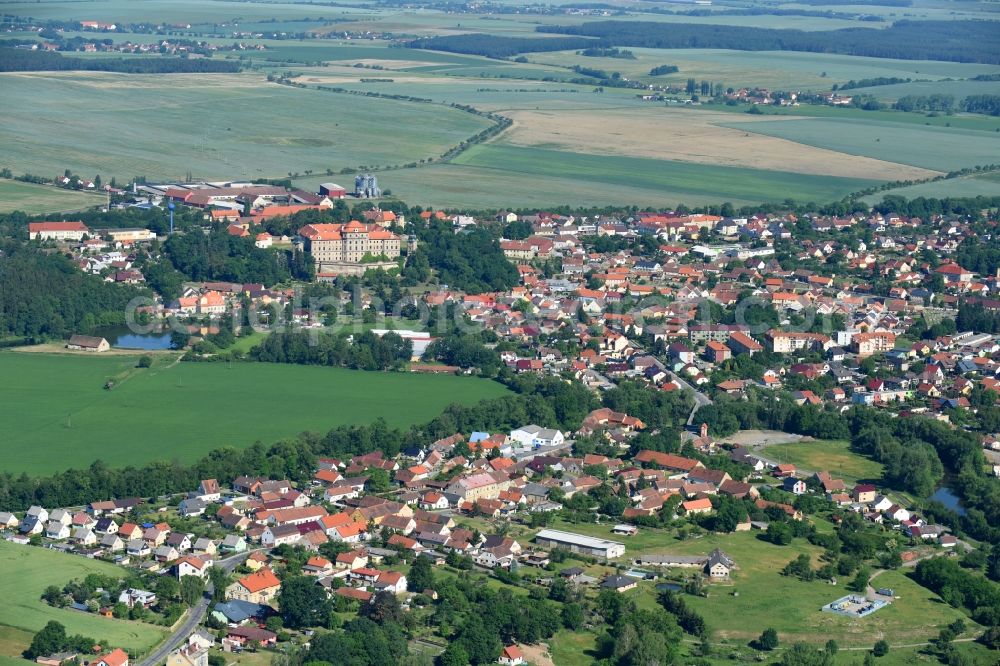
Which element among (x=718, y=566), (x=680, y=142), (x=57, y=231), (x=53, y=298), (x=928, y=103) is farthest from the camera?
(x=928, y=103)

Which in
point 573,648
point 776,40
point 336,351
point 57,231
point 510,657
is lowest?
point 336,351

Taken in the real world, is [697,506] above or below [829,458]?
above

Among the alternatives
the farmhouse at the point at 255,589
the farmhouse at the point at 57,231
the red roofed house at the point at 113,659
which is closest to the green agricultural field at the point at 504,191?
the farmhouse at the point at 57,231

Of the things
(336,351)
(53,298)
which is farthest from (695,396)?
(53,298)

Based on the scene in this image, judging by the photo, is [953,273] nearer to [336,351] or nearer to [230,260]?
[336,351]

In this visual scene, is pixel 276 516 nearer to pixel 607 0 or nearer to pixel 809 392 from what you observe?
pixel 809 392
